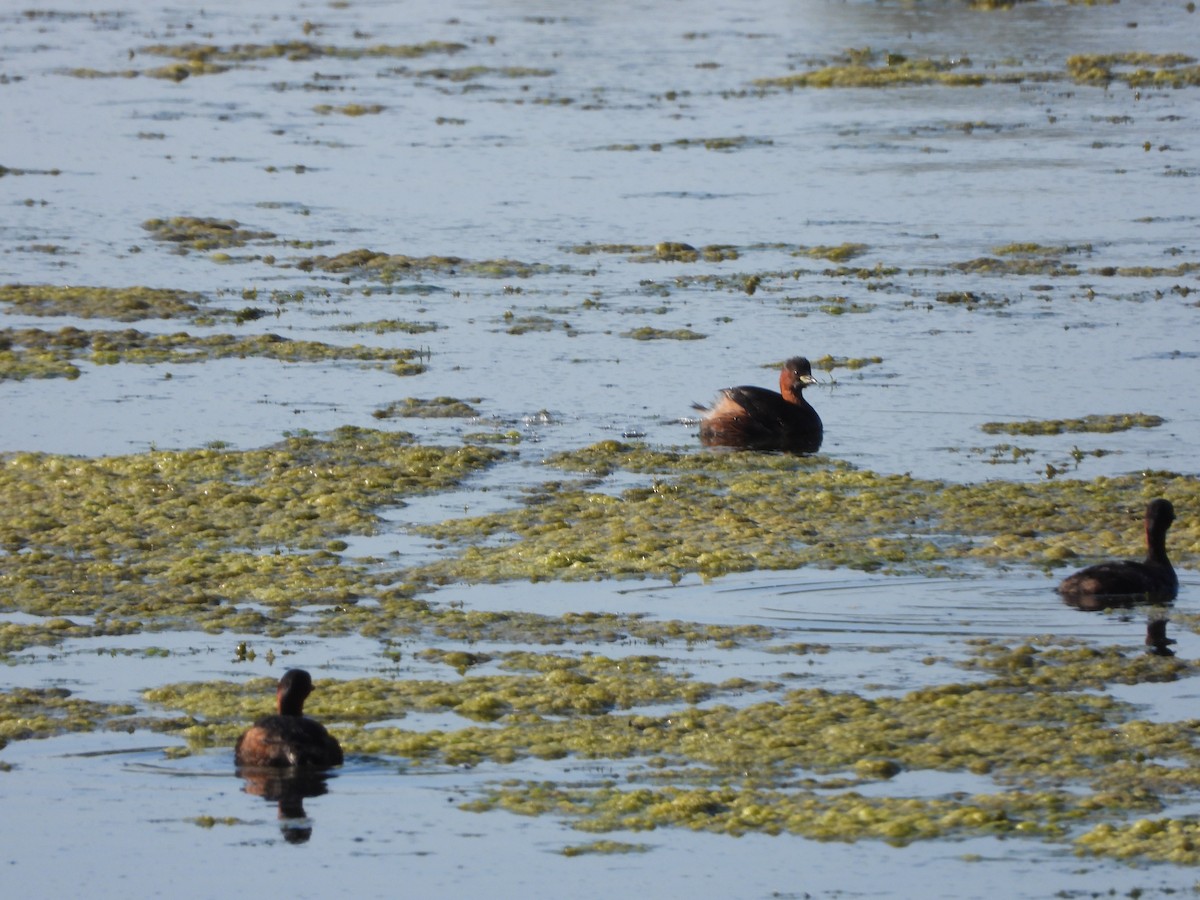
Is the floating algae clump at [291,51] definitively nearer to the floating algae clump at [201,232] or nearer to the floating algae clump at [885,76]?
the floating algae clump at [885,76]

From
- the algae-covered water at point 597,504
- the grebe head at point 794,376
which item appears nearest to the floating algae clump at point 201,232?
the algae-covered water at point 597,504

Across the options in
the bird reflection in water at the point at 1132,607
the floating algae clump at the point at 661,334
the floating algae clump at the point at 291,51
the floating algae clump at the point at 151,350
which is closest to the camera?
the bird reflection in water at the point at 1132,607

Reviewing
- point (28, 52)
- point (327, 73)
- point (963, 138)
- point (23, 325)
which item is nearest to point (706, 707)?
point (23, 325)

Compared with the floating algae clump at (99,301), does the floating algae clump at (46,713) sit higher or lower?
lower

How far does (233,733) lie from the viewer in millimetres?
10117

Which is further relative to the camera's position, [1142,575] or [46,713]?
[1142,575]

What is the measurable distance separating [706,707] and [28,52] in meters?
35.0

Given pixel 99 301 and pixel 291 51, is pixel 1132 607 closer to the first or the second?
pixel 99 301

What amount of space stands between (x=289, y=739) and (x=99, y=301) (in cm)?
1178

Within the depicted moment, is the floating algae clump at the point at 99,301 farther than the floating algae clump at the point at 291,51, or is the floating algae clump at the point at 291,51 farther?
the floating algae clump at the point at 291,51

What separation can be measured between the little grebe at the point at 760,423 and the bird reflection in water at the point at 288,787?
6839 mm

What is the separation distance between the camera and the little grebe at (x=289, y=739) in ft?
31.0

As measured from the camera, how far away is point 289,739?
9438 millimetres

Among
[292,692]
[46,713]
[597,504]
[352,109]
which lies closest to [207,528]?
[597,504]
